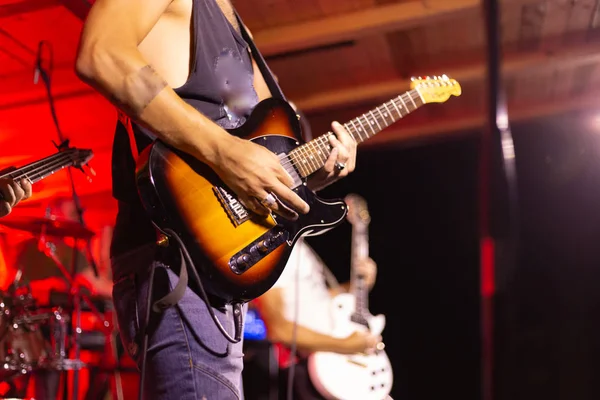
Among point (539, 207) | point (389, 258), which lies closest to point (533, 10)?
point (539, 207)

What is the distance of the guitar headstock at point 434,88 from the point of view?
7.37 feet

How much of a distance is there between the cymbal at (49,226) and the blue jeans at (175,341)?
1.58 meters

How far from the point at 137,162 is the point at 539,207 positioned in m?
4.91

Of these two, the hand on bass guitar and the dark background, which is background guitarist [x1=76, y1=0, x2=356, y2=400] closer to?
the hand on bass guitar

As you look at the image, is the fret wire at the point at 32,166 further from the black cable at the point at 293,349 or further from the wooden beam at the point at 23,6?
the black cable at the point at 293,349

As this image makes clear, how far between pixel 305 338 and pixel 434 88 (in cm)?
149

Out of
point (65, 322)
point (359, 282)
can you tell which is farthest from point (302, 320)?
point (65, 322)

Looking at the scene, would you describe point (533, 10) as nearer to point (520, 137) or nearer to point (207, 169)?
point (520, 137)

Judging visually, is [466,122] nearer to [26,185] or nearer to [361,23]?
[361,23]

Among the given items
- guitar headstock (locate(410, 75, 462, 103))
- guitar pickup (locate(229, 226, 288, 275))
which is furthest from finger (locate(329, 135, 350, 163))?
guitar headstock (locate(410, 75, 462, 103))

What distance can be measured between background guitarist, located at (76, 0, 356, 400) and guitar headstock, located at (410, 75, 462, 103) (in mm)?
902

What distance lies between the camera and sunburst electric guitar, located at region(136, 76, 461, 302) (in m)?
1.35

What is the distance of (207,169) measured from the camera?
142cm

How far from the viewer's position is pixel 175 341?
1.28 metres
